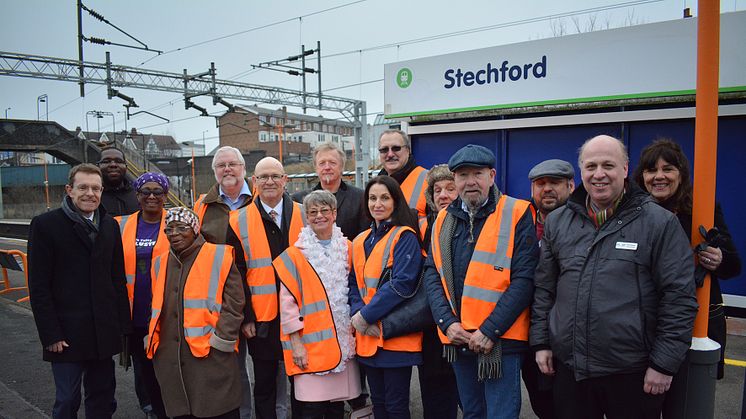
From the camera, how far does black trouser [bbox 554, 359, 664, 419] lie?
7.72 feet

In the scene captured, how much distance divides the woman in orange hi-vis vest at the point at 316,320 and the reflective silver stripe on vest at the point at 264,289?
262 millimetres

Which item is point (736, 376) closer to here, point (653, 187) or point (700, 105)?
point (653, 187)

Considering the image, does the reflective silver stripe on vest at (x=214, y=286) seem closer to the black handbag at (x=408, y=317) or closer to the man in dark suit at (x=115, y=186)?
the black handbag at (x=408, y=317)

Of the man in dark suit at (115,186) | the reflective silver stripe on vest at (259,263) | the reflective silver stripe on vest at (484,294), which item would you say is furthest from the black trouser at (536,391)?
the man in dark suit at (115,186)

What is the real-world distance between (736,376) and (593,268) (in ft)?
12.1

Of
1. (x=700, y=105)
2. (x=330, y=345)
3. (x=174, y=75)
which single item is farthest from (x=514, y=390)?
(x=174, y=75)

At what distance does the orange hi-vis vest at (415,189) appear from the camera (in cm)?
425

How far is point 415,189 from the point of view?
4.29m

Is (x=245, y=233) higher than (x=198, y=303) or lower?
higher

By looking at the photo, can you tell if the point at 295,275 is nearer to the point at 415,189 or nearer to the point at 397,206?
the point at 397,206

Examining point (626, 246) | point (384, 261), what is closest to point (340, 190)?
point (384, 261)

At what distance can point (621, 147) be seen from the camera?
2.43 m

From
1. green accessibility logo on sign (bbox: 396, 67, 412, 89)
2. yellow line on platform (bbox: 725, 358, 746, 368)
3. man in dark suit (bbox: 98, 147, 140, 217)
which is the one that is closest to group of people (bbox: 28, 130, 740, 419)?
man in dark suit (bbox: 98, 147, 140, 217)

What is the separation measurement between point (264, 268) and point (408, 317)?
1122mm
